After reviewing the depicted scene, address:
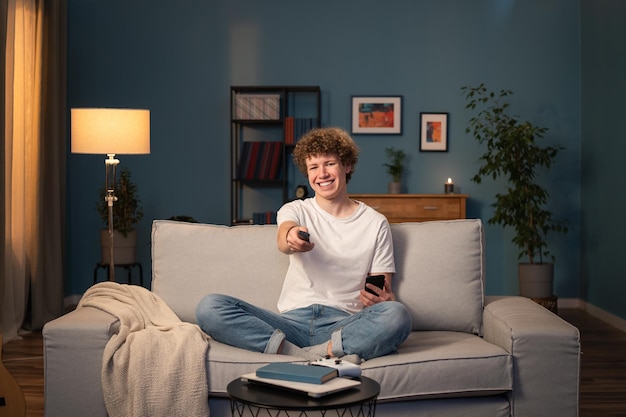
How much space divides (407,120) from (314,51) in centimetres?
92

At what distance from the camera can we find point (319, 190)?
3408mm

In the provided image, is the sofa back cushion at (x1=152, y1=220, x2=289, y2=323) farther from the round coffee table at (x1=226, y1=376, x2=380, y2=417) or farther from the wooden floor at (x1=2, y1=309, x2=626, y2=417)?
the round coffee table at (x1=226, y1=376, x2=380, y2=417)

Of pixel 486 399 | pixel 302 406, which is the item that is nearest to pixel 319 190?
pixel 486 399

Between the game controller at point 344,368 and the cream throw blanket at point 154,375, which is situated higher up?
the game controller at point 344,368

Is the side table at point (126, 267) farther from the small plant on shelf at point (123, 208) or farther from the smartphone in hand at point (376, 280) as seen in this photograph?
the smartphone in hand at point (376, 280)

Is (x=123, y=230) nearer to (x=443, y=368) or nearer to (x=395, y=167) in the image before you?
(x=395, y=167)

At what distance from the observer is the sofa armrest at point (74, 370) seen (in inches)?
115

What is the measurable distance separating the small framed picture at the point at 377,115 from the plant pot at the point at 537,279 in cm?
148

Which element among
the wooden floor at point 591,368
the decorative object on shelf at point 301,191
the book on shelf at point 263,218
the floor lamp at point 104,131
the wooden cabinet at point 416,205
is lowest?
the wooden floor at point 591,368

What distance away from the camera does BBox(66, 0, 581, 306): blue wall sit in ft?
22.8

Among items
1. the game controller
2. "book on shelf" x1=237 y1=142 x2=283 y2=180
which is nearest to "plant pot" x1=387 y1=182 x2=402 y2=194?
"book on shelf" x1=237 y1=142 x2=283 y2=180

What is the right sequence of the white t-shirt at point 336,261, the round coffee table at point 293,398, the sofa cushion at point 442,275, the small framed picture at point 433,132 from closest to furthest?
the round coffee table at point 293,398, the white t-shirt at point 336,261, the sofa cushion at point 442,275, the small framed picture at point 433,132

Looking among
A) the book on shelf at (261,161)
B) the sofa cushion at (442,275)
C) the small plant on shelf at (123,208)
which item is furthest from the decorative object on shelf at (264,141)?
the sofa cushion at (442,275)

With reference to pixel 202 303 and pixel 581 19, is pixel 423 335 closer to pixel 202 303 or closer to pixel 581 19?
pixel 202 303
